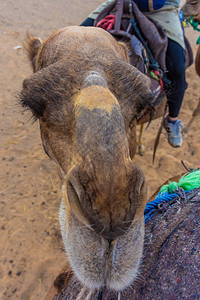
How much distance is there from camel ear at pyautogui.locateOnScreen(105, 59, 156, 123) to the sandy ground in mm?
838

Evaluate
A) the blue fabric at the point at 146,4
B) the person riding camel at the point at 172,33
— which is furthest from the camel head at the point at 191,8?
the blue fabric at the point at 146,4

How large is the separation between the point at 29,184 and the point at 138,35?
2.67 meters

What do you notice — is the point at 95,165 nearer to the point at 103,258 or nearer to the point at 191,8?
the point at 103,258

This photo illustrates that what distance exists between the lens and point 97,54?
1.61 metres

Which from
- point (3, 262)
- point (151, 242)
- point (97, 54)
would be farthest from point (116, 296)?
Answer: point (3, 262)

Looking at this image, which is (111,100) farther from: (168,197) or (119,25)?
(119,25)

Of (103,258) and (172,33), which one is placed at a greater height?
(172,33)

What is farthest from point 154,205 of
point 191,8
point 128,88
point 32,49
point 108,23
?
point 191,8

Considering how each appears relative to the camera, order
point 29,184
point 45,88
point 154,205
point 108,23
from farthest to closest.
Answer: point 29,184
point 108,23
point 154,205
point 45,88

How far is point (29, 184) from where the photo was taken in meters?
3.83

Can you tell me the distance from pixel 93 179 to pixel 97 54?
97cm

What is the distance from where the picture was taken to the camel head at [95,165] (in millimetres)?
1002

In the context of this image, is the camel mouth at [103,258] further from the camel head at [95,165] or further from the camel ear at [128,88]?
the camel ear at [128,88]

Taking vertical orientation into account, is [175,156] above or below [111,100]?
below
